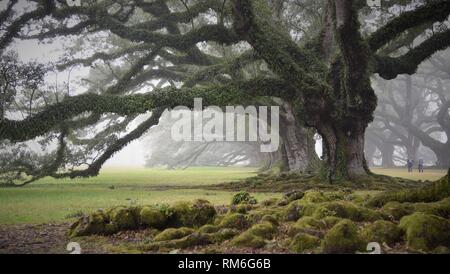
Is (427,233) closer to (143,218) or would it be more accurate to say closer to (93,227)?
Result: (143,218)

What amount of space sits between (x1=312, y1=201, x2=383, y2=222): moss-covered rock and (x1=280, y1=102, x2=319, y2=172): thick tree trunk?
17.2 m

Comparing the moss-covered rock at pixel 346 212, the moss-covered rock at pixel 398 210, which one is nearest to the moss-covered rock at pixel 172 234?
the moss-covered rock at pixel 346 212

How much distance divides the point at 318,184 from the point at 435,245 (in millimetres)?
11731

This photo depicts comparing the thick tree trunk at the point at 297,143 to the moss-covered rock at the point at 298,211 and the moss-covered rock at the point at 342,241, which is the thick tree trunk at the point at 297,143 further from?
the moss-covered rock at the point at 342,241

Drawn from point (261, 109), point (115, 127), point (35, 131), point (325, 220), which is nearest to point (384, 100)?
point (261, 109)

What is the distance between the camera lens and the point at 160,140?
2913 inches

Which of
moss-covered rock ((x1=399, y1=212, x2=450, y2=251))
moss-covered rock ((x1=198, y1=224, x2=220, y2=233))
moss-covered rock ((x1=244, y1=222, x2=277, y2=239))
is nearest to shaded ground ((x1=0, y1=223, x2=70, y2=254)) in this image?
moss-covered rock ((x1=198, y1=224, x2=220, y2=233))

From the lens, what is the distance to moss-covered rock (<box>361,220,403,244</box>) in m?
6.32

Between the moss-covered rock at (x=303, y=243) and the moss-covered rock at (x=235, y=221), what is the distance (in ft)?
4.97

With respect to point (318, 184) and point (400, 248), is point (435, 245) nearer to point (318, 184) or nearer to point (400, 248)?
point (400, 248)

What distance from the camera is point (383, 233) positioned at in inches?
252

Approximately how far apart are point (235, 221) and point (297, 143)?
18.6 meters

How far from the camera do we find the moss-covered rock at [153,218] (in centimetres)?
795

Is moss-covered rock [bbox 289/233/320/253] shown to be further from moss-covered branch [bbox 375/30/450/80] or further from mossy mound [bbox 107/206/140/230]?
moss-covered branch [bbox 375/30/450/80]
